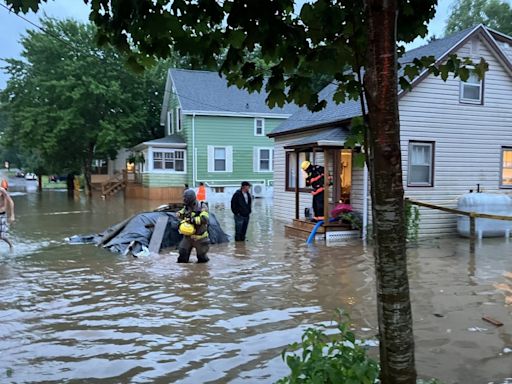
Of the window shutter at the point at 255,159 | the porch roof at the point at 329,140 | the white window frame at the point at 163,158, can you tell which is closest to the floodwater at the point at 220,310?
the porch roof at the point at 329,140

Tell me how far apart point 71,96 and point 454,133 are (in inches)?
1015

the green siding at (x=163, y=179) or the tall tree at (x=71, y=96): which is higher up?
the tall tree at (x=71, y=96)

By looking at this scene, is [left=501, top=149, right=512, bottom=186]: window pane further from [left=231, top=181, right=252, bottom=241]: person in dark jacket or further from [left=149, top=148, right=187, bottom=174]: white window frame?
[left=149, top=148, right=187, bottom=174]: white window frame

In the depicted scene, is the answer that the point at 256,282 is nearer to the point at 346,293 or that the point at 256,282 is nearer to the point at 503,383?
the point at 346,293

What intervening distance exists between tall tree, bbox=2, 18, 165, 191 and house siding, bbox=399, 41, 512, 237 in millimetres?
22484

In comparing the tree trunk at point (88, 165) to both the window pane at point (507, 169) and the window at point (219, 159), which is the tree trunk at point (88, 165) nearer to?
the window at point (219, 159)

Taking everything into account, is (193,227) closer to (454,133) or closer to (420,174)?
(420,174)

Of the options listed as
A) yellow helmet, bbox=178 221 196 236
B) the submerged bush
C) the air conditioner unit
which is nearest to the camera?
the submerged bush

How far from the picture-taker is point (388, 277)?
2.40 meters

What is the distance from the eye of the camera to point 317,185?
12.8 m

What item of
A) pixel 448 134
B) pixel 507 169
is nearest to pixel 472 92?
pixel 448 134

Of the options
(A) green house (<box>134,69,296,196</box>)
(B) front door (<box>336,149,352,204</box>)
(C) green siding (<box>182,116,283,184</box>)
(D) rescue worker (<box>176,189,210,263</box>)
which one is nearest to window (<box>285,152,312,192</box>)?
(B) front door (<box>336,149,352,204</box>)

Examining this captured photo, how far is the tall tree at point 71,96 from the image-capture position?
103 feet

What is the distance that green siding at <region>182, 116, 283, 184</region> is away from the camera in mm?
28984
